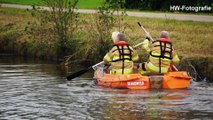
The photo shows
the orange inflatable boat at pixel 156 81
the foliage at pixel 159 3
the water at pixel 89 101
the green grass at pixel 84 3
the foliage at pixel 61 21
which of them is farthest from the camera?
the green grass at pixel 84 3

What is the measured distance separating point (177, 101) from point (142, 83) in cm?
182

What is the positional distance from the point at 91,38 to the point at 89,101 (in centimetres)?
698

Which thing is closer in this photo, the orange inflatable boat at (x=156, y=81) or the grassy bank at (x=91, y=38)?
the orange inflatable boat at (x=156, y=81)

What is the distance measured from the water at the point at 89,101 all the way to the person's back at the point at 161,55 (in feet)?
3.17

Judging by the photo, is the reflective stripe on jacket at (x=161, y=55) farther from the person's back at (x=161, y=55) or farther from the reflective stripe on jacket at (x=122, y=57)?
the reflective stripe on jacket at (x=122, y=57)

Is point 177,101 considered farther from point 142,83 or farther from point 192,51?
point 192,51

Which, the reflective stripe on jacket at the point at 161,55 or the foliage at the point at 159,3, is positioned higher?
the foliage at the point at 159,3

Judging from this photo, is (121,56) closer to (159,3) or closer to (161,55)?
(161,55)

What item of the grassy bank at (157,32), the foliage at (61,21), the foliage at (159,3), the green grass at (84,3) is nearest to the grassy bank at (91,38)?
the grassy bank at (157,32)

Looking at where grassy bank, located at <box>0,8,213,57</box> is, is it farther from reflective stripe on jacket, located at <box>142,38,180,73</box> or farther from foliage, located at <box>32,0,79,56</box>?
reflective stripe on jacket, located at <box>142,38,180,73</box>

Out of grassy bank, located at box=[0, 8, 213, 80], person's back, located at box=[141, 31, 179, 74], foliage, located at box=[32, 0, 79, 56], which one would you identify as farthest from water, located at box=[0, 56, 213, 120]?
foliage, located at box=[32, 0, 79, 56]

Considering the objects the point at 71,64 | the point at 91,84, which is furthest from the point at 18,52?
the point at 91,84

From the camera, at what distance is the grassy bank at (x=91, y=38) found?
20438mm

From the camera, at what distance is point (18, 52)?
82.3ft
